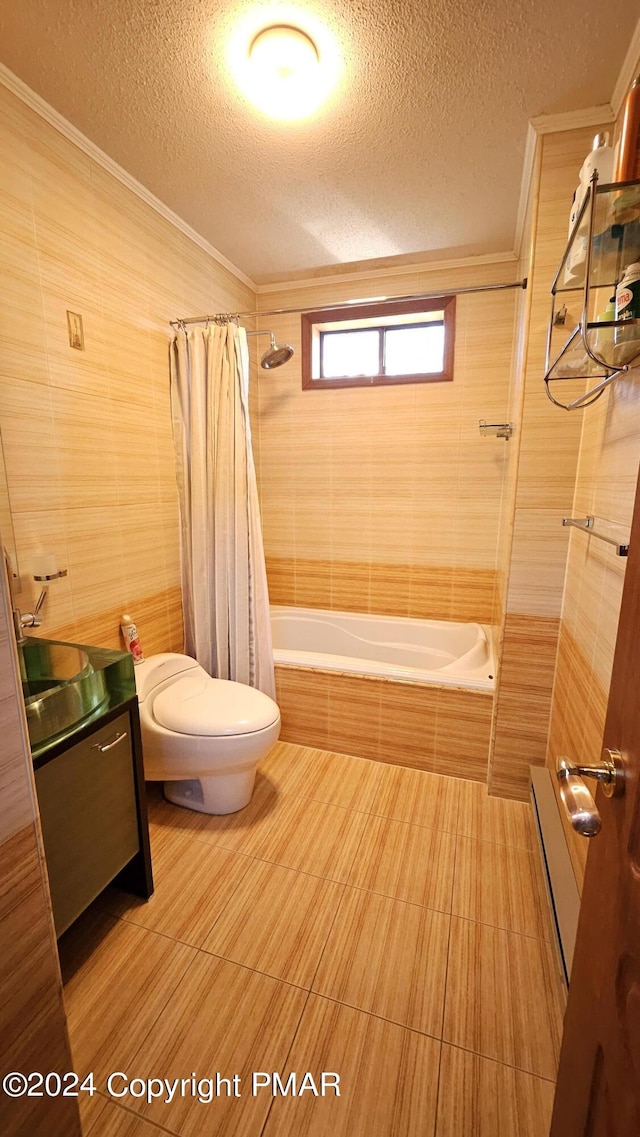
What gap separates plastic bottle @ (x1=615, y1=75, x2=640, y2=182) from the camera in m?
0.85

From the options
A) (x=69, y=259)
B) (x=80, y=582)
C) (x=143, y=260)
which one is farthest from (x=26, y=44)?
(x=80, y=582)

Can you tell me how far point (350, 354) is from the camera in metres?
2.79

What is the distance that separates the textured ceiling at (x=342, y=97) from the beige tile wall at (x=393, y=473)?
0.59 meters

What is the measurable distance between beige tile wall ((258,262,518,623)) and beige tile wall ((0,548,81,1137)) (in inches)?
86.9

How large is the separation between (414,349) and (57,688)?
2.50 metres

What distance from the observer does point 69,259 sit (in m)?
1.54

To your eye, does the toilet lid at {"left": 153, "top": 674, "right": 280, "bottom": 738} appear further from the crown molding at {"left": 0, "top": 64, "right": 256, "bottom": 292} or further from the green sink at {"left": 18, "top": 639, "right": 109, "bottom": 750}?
the crown molding at {"left": 0, "top": 64, "right": 256, "bottom": 292}

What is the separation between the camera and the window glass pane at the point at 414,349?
2.57 m

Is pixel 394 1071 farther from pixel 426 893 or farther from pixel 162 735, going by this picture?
pixel 162 735

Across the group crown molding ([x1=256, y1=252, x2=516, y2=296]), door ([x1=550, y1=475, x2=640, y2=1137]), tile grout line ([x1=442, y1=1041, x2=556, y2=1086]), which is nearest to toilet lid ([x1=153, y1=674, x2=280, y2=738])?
tile grout line ([x1=442, y1=1041, x2=556, y2=1086])

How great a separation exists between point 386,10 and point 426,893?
8.22 ft

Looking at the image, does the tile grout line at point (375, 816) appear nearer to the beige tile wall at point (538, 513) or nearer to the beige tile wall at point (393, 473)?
the beige tile wall at point (538, 513)

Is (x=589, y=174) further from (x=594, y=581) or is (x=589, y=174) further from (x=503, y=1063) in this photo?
(x=503, y=1063)

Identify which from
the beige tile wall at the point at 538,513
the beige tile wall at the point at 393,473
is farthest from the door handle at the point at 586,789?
the beige tile wall at the point at 393,473
